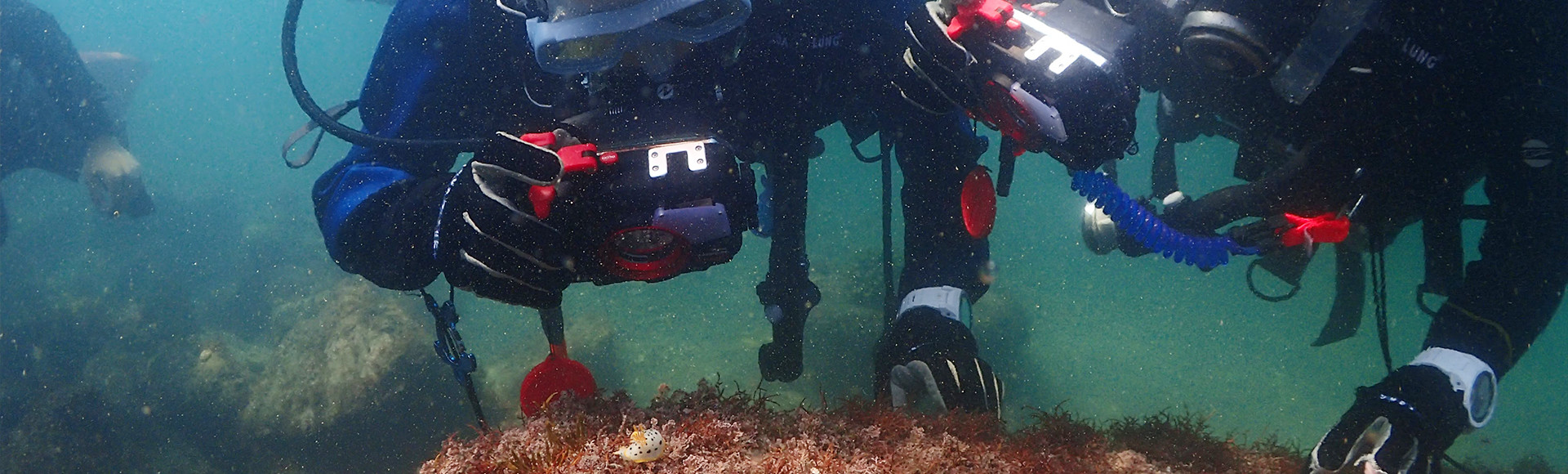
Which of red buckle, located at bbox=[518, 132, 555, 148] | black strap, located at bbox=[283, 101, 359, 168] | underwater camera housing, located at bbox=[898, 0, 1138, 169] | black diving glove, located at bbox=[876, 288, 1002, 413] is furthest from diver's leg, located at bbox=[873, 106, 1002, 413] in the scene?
black strap, located at bbox=[283, 101, 359, 168]

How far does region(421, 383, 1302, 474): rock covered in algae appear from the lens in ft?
6.03

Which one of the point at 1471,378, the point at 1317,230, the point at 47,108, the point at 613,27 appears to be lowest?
the point at 47,108

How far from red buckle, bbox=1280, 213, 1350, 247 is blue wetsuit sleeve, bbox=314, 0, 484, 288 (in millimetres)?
3905

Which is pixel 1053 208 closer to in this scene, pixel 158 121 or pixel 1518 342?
pixel 1518 342

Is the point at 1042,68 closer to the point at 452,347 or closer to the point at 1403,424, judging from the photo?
the point at 1403,424

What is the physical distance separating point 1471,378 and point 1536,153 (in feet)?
3.93

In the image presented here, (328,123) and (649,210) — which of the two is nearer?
(649,210)

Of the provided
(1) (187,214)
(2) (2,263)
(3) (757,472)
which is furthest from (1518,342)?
(1) (187,214)

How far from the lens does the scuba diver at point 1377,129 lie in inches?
85.3

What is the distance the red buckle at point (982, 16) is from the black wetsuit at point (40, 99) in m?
17.7

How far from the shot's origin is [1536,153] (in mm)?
2697

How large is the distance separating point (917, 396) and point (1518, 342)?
2.55 metres

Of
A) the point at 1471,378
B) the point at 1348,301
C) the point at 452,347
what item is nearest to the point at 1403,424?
the point at 1471,378

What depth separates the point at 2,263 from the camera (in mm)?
19562
